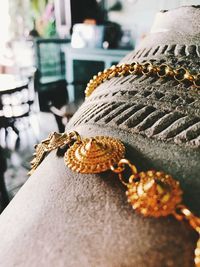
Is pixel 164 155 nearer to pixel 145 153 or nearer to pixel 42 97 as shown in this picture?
pixel 145 153

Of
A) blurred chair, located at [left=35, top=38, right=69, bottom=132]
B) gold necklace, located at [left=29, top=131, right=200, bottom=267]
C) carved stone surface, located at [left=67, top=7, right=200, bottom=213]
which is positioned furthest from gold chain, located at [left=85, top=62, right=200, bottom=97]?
blurred chair, located at [left=35, top=38, right=69, bottom=132]

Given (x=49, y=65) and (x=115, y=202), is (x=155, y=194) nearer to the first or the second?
(x=115, y=202)

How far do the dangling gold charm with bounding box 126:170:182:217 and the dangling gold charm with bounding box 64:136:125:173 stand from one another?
0.16ft

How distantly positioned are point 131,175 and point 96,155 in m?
0.05

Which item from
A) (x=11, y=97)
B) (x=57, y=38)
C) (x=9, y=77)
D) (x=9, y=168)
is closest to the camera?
(x=9, y=168)

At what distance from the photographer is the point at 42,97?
3.88 meters

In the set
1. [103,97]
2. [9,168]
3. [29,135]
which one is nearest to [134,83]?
[103,97]

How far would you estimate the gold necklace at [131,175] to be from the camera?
0.91 feet

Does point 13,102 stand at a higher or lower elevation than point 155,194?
lower

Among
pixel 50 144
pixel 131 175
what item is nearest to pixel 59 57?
pixel 50 144

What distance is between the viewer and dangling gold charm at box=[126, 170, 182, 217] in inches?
10.9

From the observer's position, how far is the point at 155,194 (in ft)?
0.94

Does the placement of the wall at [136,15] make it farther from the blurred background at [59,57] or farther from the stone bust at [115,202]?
the stone bust at [115,202]

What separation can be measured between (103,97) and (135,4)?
3.01 meters
